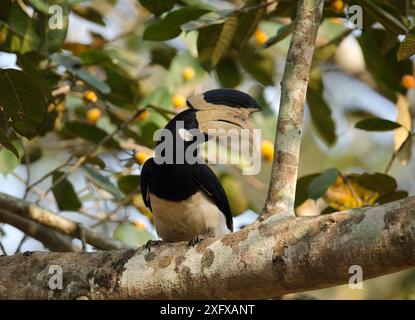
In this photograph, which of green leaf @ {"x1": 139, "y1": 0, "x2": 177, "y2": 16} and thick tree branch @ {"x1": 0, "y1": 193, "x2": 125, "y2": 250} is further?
green leaf @ {"x1": 139, "y1": 0, "x2": 177, "y2": 16}

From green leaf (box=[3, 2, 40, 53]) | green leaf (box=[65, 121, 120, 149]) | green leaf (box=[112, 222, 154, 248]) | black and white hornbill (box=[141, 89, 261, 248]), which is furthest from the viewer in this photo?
green leaf (box=[65, 121, 120, 149])

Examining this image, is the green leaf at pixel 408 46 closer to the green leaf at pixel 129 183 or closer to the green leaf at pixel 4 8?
the green leaf at pixel 4 8

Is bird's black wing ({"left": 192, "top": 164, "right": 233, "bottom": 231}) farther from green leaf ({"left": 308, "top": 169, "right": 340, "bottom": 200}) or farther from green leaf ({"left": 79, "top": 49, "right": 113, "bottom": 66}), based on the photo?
green leaf ({"left": 79, "top": 49, "right": 113, "bottom": 66})

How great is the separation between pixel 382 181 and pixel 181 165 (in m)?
1.07

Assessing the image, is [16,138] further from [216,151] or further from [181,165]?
[216,151]

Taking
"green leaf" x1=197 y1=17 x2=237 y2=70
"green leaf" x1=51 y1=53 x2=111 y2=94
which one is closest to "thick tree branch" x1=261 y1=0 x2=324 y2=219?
"green leaf" x1=197 y1=17 x2=237 y2=70

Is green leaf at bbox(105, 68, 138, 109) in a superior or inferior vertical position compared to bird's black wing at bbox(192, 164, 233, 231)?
superior

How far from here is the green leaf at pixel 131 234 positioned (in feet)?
14.4

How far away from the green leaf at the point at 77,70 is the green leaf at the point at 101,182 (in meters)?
0.48

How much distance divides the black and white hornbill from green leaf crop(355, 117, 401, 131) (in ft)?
2.38

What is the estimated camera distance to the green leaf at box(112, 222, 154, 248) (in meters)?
4.39

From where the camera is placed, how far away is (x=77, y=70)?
4262 millimetres

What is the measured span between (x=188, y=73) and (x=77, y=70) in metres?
0.76

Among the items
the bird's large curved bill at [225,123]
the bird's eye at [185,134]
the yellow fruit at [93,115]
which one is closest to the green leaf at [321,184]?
the bird's large curved bill at [225,123]
